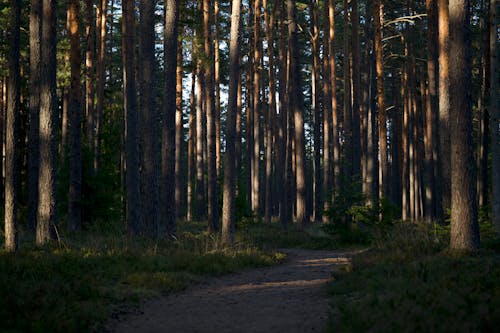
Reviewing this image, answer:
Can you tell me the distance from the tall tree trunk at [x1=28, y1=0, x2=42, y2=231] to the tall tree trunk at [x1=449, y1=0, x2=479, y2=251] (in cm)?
1072

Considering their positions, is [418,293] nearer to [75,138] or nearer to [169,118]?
[169,118]

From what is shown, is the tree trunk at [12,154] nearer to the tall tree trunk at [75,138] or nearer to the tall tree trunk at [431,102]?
the tall tree trunk at [75,138]

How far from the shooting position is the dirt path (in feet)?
25.5

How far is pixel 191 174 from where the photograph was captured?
4250 centimetres

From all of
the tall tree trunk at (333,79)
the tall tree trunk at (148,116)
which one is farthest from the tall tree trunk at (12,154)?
the tall tree trunk at (333,79)

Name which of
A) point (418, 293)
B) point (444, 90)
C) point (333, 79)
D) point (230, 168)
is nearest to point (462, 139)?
point (418, 293)

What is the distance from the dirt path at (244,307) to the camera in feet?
25.5

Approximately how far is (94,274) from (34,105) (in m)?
9.46

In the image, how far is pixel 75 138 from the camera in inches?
727

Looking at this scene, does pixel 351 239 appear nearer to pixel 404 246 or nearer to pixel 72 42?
pixel 404 246

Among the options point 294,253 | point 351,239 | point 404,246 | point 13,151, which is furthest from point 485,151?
point 13,151

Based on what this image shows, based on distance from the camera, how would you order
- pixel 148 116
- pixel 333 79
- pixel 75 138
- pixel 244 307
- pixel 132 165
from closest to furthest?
pixel 244 307 < pixel 148 116 < pixel 132 165 < pixel 75 138 < pixel 333 79

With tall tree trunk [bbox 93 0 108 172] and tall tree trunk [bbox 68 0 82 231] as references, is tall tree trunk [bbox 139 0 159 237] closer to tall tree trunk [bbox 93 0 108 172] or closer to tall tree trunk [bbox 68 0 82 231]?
tall tree trunk [bbox 68 0 82 231]

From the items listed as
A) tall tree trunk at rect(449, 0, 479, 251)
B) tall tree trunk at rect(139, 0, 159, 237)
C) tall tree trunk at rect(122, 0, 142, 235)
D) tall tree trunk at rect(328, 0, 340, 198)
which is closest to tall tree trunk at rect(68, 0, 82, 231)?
tall tree trunk at rect(122, 0, 142, 235)
